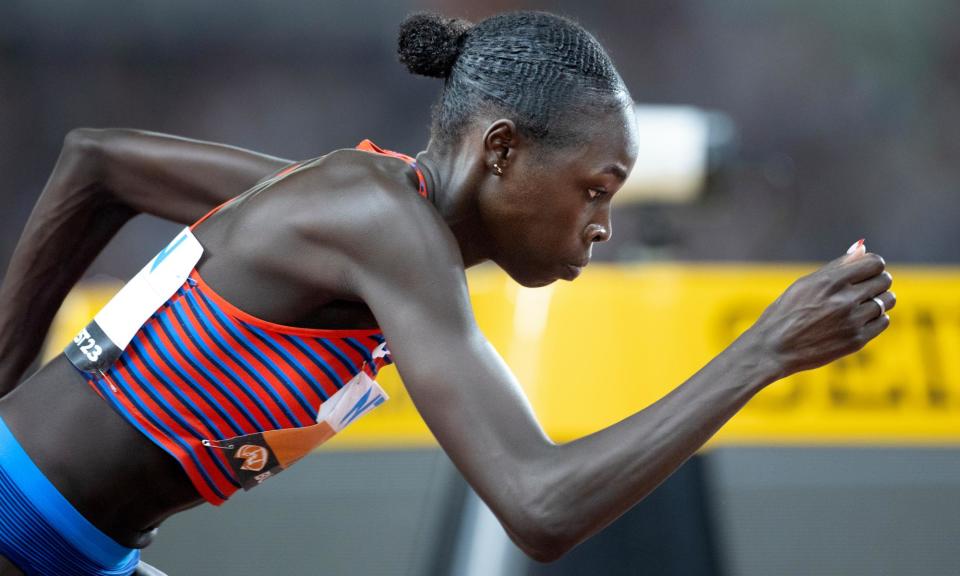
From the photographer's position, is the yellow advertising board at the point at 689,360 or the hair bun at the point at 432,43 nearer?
the hair bun at the point at 432,43

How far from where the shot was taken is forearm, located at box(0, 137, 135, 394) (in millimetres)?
1820

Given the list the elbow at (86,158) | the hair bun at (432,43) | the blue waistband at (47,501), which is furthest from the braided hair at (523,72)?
the blue waistband at (47,501)

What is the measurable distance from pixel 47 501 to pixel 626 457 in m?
0.79

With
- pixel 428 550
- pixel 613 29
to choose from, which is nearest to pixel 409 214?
pixel 428 550

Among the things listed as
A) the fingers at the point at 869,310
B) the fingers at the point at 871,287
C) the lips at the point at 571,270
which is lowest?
the lips at the point at 571,270

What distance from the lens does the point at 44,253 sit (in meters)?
1.83

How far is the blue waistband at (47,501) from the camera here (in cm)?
147

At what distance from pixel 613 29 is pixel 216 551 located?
236 inches

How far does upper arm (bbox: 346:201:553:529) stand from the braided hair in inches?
8.0

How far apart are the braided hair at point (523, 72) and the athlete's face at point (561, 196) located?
25 millimetres

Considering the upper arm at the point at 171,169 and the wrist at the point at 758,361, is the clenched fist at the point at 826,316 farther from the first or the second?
the upper arm at the point at 171,169

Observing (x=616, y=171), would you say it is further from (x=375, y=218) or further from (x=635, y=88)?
(x=635, y=88)

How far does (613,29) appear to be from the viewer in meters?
7.87

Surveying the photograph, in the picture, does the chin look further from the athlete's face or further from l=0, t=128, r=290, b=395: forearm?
l=0, t=128, r=290, b=395: forearm
